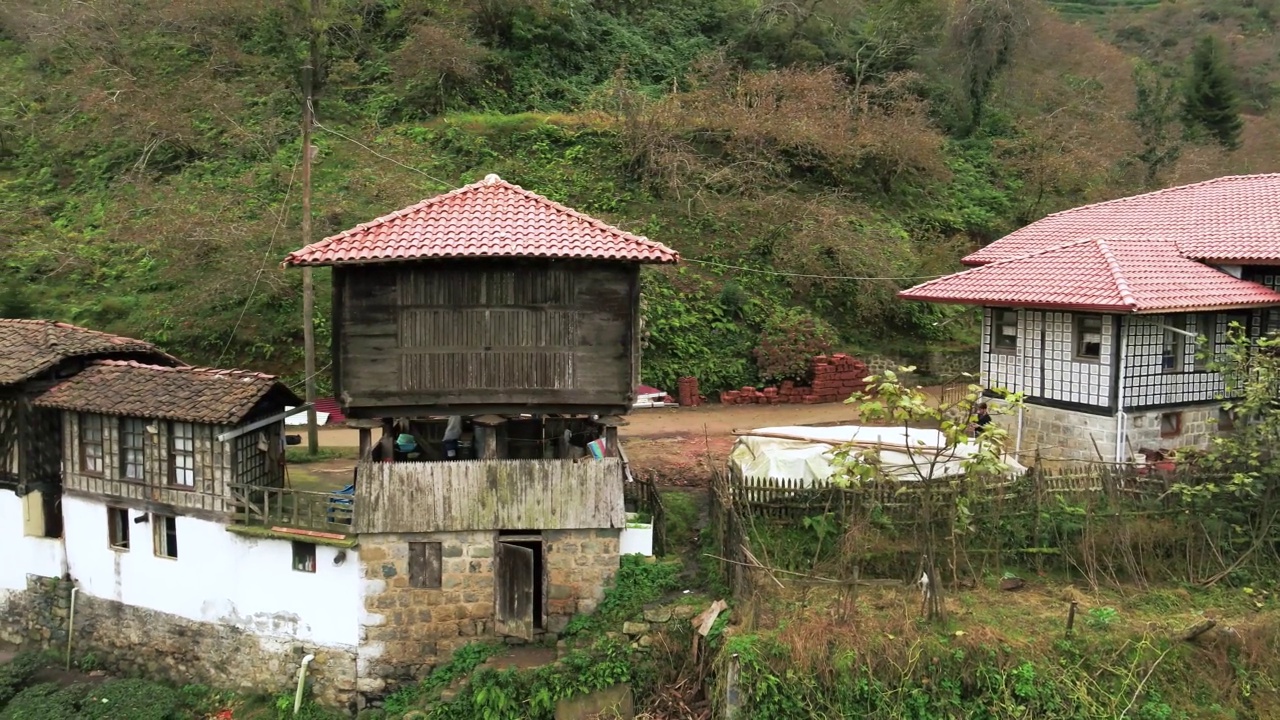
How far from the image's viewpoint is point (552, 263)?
13.9m

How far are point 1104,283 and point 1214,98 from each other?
2998 centimetres

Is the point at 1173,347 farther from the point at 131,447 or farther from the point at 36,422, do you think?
the point at 36,422

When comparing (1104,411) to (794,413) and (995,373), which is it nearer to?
(995,373)

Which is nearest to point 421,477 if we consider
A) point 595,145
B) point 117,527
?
point 117,527

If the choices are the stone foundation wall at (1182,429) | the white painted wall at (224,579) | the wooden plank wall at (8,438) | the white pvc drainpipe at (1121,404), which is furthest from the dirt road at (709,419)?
the stone foundation wall at (1182,429)

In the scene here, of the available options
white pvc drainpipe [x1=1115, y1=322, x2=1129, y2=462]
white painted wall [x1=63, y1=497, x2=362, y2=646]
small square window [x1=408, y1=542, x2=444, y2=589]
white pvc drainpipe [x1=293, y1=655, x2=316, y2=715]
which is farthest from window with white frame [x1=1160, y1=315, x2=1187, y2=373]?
white pvc drainpipe [x1=293, y1=655, x2=316, y2=715]

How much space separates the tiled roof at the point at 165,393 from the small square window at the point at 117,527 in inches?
75.1

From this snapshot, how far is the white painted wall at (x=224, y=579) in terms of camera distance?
14086 mm

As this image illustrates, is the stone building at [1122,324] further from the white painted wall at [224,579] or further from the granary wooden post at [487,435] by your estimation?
the white painted wall at [224,579]

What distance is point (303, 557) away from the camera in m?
14.2

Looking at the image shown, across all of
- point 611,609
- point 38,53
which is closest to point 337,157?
point 38,53

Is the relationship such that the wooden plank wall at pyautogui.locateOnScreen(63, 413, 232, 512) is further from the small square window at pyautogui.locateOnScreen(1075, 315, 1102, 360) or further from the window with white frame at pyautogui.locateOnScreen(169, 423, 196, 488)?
the small square window at pyautogui.locateOnScreen(1075, 315, 1102, 360)

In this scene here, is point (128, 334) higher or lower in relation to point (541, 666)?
higher

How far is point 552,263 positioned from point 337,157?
64.6 feet
